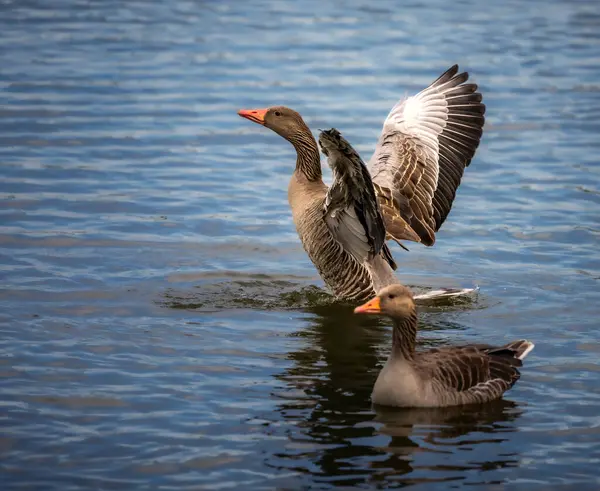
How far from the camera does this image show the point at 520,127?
56.9 feet

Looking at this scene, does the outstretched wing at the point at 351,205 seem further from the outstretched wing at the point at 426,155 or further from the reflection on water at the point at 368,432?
the reflection on water at the point at 368,432

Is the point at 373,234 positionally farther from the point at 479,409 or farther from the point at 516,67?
the point at 516,67

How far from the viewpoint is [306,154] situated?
11.2 metres

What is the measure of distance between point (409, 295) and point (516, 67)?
1276 cm

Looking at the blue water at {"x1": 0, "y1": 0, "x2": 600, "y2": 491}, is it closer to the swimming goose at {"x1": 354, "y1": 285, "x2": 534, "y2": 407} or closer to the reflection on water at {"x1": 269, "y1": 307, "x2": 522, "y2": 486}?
the reflection on water at {"x1": 269, "y1": 307, "x2": 522, "y2": 486}

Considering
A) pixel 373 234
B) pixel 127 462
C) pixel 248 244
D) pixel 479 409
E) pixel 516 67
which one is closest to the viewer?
A: pixel 127 462

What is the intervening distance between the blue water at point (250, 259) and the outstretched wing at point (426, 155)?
0.84m

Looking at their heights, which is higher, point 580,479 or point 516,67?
point 516,67

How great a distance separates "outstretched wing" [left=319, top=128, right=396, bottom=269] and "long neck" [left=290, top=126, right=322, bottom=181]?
767 mm

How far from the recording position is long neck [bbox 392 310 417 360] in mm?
8391

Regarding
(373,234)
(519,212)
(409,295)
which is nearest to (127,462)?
(409,295)

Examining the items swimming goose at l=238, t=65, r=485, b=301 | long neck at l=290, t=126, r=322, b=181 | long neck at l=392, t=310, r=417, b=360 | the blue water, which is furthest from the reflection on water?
long neck at l=290, t=126, r=322, b=181

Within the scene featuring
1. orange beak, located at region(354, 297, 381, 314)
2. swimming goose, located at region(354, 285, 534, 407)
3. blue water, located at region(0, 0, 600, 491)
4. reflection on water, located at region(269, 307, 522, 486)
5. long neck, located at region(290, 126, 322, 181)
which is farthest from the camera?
long neck, located at region(290, 126, 322, 181)

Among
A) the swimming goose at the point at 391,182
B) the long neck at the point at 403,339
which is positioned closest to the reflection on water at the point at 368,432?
the long neck at the point at 403,339
